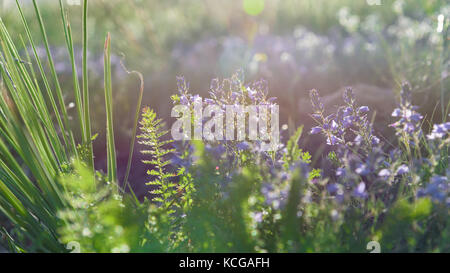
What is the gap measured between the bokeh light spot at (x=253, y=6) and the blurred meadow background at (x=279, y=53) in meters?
0.02

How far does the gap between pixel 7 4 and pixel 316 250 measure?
328cm

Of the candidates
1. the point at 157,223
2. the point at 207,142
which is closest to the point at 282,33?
the point at 207,142

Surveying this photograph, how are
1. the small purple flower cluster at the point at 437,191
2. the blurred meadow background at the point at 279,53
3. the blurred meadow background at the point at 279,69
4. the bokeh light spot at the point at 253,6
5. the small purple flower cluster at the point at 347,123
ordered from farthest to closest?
the bokeh light spot at the point at 253,6 < the blurred meadow background at the point at 279,53 < the small purple flower cluster at the point at 347,123 < the blurred meadow background at the point at 279,69 < the small purple flower cluster at the point at 437,191

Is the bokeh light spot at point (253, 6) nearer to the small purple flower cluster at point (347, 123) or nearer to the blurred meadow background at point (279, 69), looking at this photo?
the blurred meadow background at point (279, 69)

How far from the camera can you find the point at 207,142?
5.50ft

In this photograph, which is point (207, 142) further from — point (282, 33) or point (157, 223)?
point (282, 33)

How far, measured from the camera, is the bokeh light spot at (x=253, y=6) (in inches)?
236

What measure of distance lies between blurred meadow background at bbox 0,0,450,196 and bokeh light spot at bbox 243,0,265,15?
0.02 meters

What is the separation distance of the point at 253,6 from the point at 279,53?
2221 millimetres

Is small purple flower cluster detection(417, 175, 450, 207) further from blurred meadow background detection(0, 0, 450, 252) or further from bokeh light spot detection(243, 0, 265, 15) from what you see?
bokeh light spot detection(243, 0, 265, 15)

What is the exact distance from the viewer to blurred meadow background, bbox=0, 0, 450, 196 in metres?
3.20

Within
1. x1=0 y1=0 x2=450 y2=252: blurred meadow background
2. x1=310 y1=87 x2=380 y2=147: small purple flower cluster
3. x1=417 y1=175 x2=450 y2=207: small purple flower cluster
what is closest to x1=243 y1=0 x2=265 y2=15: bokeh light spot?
x1=0 y1=0 x2=450 y2=252: blurred meadow background

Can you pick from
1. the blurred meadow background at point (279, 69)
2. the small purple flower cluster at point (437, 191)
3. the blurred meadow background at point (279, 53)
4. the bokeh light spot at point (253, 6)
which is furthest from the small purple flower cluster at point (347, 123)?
the bokeh light spot at point (253, 6)

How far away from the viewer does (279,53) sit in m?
4.25
